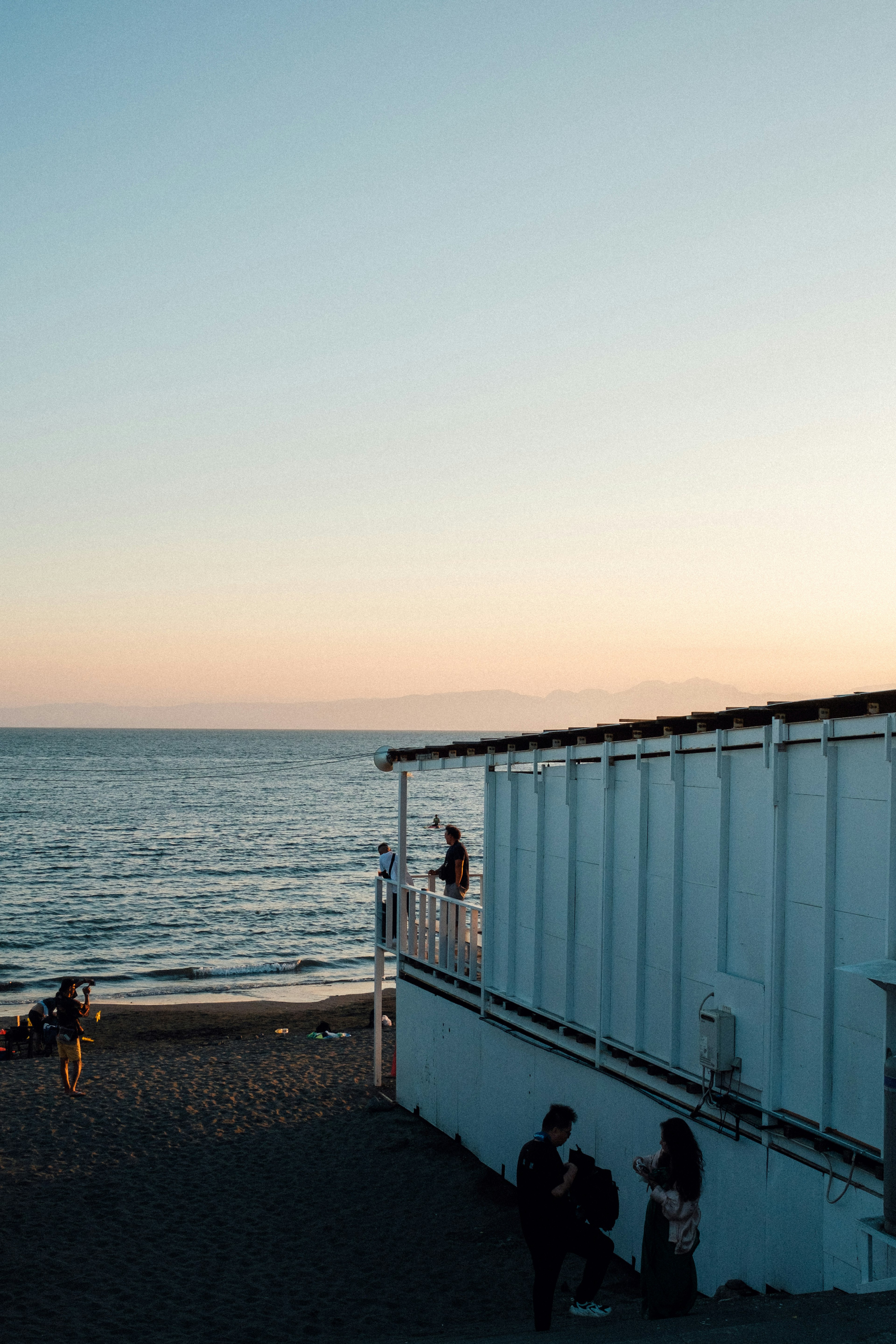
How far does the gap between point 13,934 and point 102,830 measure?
35.6 meters

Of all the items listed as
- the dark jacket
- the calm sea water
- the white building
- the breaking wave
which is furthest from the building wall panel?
the breaking wave

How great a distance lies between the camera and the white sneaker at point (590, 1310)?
Result: 8.15 meters

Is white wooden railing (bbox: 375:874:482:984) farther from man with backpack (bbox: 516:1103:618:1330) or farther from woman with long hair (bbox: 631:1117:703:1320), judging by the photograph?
woman with long hair (bbox: 631:1117:703:1320)

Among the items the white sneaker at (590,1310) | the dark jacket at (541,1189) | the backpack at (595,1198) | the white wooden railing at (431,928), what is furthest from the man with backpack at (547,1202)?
the white wooden railing at (431,928)

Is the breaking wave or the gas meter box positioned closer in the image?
the gas meter box

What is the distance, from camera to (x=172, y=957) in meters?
34.2

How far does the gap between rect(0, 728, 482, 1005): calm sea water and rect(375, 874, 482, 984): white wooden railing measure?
625 inches

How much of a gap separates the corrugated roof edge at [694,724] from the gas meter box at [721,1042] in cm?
204

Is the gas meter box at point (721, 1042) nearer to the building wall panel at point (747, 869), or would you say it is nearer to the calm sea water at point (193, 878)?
the building wall panel at point (747, 869)

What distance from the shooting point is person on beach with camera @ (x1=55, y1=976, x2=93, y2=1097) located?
14672mm

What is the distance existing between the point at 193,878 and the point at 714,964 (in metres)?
46.0

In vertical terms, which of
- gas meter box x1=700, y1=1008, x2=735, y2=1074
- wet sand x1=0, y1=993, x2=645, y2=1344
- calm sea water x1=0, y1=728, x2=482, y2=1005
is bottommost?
calm sea water x1=0, y1=728, x2=482, y2=1005

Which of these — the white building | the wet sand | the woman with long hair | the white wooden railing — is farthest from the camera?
the white wooden railing

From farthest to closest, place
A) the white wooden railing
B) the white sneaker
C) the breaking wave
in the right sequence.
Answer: the breaking wave → the white wooden railing → the white sneaker
